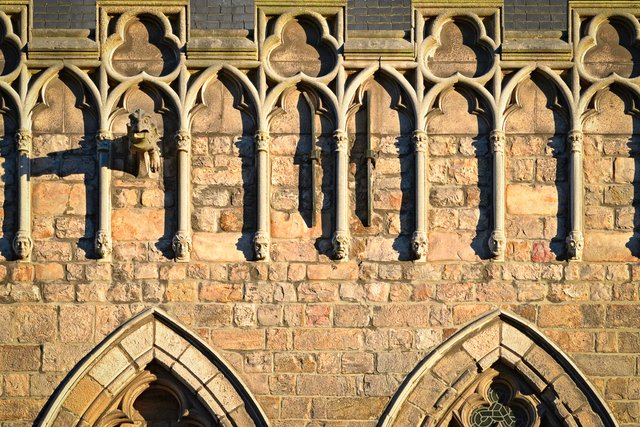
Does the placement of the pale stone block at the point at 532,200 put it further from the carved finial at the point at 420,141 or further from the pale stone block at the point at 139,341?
the pale stone block at the point at 139,341

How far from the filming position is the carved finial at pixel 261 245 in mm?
14539

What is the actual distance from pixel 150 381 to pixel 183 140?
2229 mm

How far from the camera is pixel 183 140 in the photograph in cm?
1475

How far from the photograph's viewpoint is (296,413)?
14328 mm

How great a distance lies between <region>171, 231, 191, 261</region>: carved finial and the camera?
14547mm

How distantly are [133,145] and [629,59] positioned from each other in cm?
470

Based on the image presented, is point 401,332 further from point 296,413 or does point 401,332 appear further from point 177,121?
point 177,121

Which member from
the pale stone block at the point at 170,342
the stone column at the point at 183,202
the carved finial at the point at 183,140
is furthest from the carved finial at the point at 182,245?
the carved finial at the point at 183,140

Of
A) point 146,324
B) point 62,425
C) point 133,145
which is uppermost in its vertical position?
point 133,145

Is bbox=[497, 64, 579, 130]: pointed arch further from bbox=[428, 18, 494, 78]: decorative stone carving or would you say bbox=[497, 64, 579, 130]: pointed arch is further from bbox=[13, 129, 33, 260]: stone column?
bbox=[13, 129, 33, 260]: stone column

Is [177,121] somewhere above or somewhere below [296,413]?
above

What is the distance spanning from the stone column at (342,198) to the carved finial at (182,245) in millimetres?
1330

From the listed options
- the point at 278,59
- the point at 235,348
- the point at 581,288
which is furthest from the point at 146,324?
the point at 581,288

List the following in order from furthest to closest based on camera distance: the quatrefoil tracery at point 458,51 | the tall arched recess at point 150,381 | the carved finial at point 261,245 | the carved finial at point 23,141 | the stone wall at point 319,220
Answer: the quatrefoil tracery at point 458,51 → the carved finial at point 23,141 → the carved finial at point 261,245 → the stone wall at point 319,220 → the tall arched recess at point 150,381
